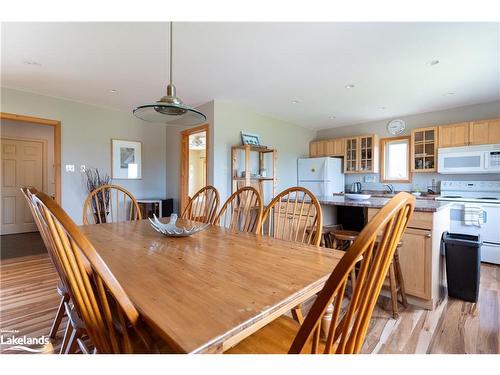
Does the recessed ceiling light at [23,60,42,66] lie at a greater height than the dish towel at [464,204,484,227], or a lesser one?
greater

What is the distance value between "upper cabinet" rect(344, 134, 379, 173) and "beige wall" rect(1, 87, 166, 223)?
3.90 meters

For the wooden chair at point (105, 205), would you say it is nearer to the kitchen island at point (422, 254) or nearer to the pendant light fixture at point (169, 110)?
the pendant light fixture at point (169, 110)

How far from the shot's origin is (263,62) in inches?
103

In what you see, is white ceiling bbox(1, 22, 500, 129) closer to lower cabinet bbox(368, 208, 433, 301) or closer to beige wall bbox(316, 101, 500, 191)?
beige wall bbox(316, 101, 500, 191)

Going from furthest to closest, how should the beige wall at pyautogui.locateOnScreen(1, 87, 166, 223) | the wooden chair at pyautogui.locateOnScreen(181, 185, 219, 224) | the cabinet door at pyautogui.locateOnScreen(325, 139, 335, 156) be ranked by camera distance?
1. the cabinet door at pyautogui.locateOnScreen(325, 139, 335, 156)
2. the beige wall at pyautogui.locateOnScreen(1, 87, 166, 223)
3. the wooden chair at pyautogui.locateOnScreen(181, 185, 219, 224)

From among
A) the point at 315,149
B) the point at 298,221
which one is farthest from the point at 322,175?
the point at 298,221

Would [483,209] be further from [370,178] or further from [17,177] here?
[17,177]

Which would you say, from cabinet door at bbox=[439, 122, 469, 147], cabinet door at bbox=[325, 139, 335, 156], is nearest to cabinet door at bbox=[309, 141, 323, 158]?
cabinet door at bbox=[325, 139, 335, 156]

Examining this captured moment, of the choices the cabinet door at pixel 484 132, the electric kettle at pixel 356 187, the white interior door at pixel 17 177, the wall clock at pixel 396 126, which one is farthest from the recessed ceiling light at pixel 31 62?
the cabinet door at pixel 484 132

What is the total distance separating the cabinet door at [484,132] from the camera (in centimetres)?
358

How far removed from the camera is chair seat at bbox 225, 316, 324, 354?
903 mm

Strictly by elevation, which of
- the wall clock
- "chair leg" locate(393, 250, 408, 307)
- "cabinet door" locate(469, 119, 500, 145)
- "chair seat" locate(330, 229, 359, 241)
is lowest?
"chair leg" locate(393, 250, 408, 307)

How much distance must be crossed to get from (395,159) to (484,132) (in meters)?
1.41
